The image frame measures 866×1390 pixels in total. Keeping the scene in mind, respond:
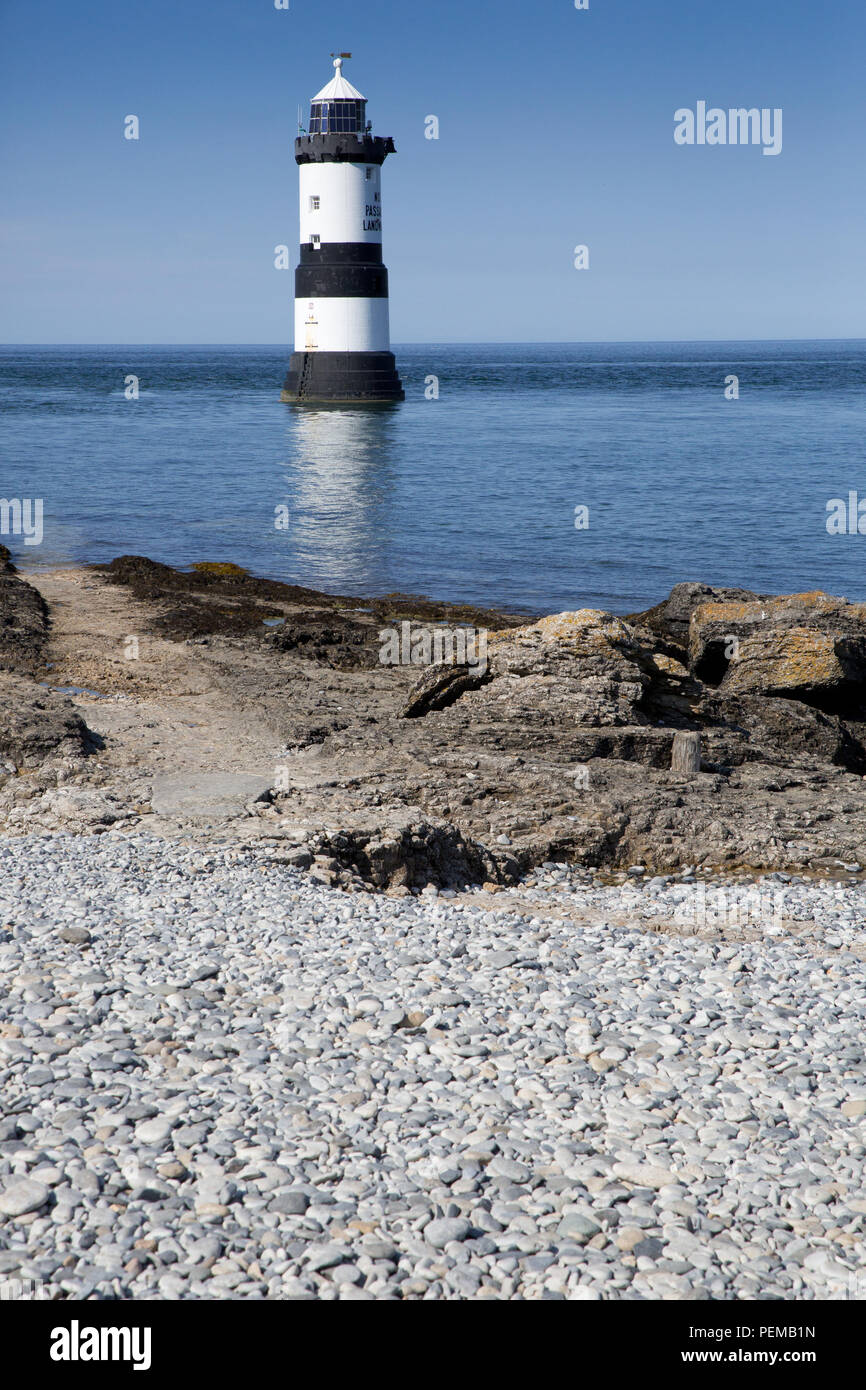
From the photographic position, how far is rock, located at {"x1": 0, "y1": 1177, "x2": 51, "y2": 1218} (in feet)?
14.8

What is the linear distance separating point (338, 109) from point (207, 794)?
4513 centimetres

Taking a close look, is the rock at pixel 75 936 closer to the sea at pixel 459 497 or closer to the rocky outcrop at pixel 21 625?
the rocky outcrop at pixel 21 625

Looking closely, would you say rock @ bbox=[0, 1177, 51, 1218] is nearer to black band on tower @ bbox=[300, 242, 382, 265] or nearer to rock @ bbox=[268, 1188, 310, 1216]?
rock @ bbox=[268, 1188, 310, 1216]

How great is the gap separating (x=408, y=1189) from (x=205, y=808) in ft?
17.0

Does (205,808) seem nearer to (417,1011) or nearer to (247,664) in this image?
(417,1011)

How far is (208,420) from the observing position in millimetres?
67938

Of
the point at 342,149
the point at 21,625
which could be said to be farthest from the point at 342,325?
the point at 21,625

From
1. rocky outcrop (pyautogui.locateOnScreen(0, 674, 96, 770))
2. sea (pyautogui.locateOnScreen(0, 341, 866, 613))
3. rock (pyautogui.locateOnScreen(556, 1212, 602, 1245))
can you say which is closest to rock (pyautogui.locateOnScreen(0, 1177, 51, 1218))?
rock (pyautogui.locateOnScreen(556, 1212, 602, 1245))

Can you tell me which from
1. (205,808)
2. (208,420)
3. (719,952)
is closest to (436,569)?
(205,808)

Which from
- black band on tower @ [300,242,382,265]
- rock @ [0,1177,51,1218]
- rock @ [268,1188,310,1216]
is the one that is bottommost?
rock @ [268,1188,310,1216]

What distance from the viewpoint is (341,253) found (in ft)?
157

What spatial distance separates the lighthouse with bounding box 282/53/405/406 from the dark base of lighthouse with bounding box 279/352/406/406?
46 mm

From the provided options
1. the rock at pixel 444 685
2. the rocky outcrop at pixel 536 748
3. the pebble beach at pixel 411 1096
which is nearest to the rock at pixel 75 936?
the pebble beach at pixel 411 1096

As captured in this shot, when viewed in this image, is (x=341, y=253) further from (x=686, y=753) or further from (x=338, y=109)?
(x=686, y=753)
